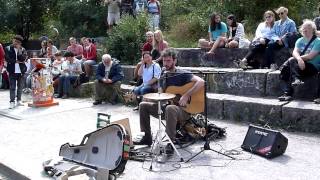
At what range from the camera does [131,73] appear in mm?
11758

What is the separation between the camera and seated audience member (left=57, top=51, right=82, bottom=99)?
12.2 metres

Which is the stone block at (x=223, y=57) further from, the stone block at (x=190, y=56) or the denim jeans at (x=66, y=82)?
the denim jeans at (x=66, y=82)

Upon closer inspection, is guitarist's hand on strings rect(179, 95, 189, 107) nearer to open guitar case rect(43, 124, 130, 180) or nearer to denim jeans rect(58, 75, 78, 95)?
open guitar case rect(43, 124, 130, 180)

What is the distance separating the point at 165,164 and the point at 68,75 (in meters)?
6.92

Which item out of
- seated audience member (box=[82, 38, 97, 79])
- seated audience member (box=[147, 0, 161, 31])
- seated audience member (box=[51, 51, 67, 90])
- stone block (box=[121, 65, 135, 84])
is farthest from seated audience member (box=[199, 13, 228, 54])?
seated audience member (box=[51, 51, 67, 90])

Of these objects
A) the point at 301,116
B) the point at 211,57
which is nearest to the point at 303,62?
the point at 301,116

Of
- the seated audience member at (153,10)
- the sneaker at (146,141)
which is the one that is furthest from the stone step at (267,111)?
the seated audience member at (153,10)

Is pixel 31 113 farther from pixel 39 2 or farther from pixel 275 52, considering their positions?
pixel 39 2

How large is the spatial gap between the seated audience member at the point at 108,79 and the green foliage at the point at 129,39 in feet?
5.70

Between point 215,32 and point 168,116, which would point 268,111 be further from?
point 215,32

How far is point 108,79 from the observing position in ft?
34.9

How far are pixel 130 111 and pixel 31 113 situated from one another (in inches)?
90.0

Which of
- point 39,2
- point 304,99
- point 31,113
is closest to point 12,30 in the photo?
point 39,2

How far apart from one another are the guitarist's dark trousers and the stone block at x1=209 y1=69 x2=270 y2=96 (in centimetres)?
253
